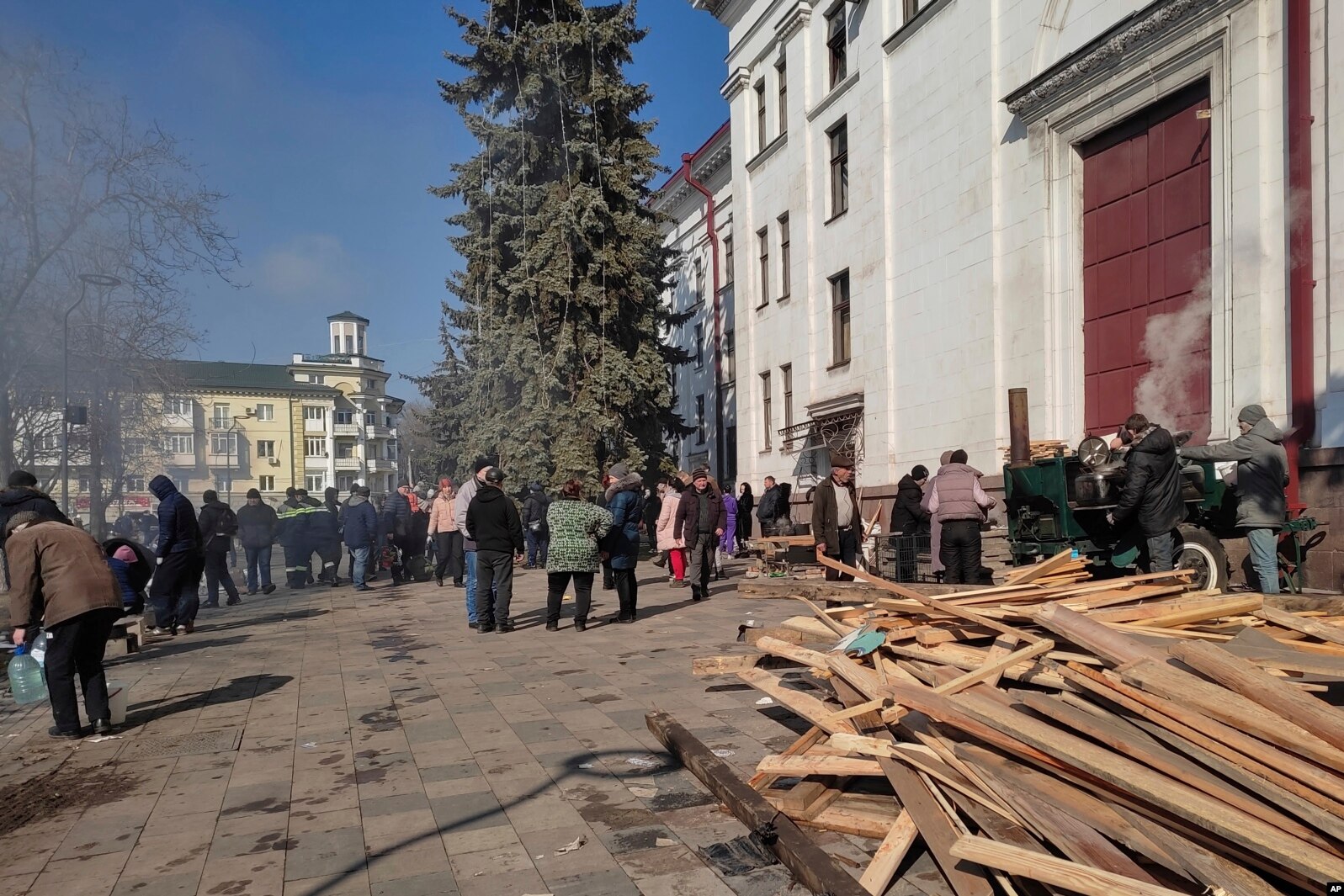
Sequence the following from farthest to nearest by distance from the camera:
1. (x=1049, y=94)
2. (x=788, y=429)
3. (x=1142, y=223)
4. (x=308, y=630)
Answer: (x=788, y=429) < (x=1049, y=94) < (x=1142, y=223) < (x=308, y=630)

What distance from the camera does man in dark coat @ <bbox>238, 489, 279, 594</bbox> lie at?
1578cm

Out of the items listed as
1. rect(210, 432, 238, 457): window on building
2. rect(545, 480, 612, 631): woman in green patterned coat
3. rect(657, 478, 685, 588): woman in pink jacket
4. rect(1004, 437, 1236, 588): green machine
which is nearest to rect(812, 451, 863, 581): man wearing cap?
rect(657, 478, 685, 588): woman in pink jacket

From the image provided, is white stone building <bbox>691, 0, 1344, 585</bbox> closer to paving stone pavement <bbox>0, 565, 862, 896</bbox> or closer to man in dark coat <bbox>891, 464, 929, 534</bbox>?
man in dark coat <bbox>891, 464, 929, 534</bbox>

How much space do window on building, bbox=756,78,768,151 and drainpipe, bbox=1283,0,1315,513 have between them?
15.6 metres

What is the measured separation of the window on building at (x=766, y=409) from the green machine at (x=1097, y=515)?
1438 centimetres

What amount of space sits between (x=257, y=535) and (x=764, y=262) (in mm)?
14754

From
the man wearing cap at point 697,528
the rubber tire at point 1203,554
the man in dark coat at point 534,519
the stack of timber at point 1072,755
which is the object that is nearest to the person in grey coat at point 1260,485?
the rubber tire at point 1203,554

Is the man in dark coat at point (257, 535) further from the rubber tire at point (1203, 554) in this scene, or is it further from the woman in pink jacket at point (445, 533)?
the rubber tire at point (1203, 554)

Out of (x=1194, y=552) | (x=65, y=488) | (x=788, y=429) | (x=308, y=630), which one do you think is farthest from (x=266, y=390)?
(x=1194, y=552)

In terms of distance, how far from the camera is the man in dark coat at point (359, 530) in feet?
52.5

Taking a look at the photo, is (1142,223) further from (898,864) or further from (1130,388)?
(898,864)

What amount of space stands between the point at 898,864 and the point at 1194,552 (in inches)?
264

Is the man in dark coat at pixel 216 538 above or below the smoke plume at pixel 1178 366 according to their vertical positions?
below

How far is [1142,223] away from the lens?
12.4 meters
